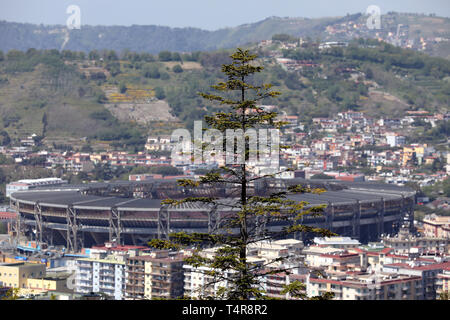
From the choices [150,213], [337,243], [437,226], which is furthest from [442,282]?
[437,226]

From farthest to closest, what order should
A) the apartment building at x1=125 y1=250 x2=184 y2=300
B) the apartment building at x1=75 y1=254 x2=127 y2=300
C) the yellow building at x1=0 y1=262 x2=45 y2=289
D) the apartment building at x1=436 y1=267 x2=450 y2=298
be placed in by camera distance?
the apartment building at x1=75 y1=254 x2=127 y2=300, the yellow building at x1=0 y1=262 x2=45 y2=289, the apartment building at x1=125 y1=250 x2=184 y2=300, the apartment building at x1=436 y1=267 x2=450 y2=298

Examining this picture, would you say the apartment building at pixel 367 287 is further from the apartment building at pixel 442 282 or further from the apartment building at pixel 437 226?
the apartment building at pixel 437 226

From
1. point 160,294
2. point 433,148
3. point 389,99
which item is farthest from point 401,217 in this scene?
point 389,99

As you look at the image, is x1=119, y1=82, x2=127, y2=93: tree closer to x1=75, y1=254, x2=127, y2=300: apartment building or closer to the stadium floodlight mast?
x1=75, y1=254, x2=127, y2=300: apartment building

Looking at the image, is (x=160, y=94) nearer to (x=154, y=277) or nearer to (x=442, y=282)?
(x=154, y=277)

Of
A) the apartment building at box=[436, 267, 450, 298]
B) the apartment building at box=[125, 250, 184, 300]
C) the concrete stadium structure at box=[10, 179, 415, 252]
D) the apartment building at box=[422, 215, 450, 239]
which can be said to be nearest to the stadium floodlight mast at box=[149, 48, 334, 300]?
the apartment building at box=[436, 267, 450, 298]

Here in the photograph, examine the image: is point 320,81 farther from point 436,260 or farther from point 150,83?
point 436,260
